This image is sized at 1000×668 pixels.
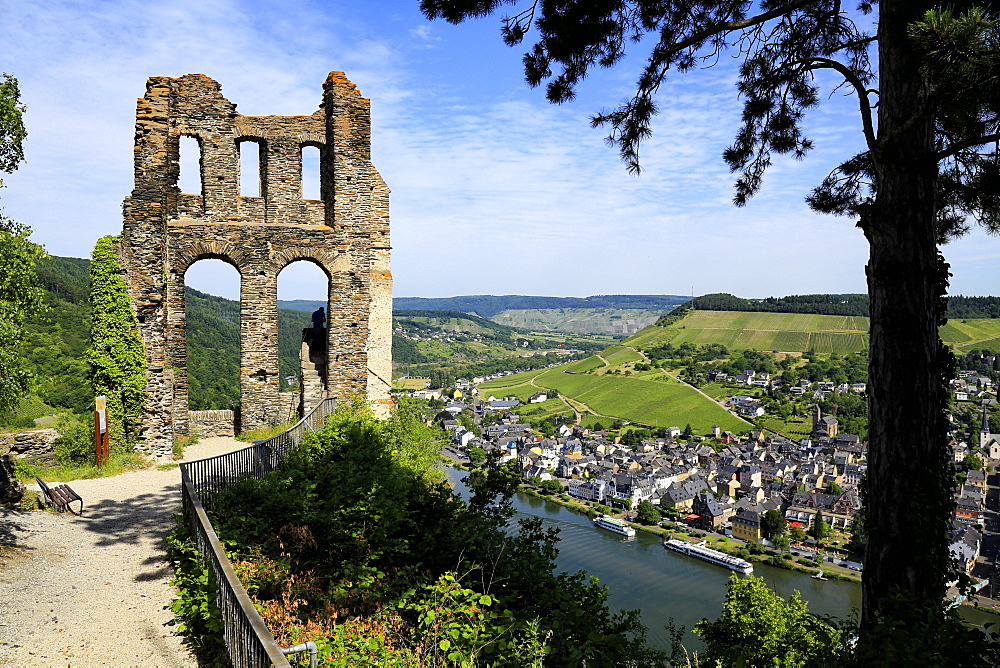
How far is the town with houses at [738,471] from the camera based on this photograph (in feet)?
188

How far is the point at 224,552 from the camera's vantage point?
511 centimetres

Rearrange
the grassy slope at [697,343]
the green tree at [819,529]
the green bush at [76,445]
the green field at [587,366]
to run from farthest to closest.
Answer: the green field at [587,366] → the grassy slope at [697,343] → the green tree at [819,529] → the green bush at [76,445]

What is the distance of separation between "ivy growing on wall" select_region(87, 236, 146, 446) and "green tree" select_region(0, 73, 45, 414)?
4.43 m

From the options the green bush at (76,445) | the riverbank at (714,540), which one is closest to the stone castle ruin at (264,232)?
the green bush at (76,445)

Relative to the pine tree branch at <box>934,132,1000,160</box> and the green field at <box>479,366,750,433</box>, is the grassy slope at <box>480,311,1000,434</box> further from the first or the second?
the pine tree branch at <box>934,132,1000,160</box>

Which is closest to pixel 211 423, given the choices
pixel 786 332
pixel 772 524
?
pixel 772 524

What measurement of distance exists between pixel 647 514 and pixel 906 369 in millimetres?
56107

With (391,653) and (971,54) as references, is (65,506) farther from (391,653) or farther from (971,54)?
(971,54)

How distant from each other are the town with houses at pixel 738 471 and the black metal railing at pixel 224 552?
114 feet

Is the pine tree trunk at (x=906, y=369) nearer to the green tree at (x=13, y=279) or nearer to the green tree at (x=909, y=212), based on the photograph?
the green tree at (x=909, y=212)

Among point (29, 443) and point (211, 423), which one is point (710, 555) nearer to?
point (211, 423)

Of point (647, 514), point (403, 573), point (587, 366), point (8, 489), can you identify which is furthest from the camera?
point (587, 366)

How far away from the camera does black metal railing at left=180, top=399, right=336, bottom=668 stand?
3580 mm

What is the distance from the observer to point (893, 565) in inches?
182
